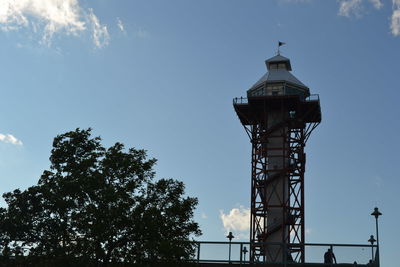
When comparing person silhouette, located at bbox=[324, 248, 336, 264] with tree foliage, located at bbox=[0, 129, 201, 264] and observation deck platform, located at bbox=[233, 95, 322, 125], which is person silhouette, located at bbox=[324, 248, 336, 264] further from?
observation deck platform, located at bbox=[233, 95, 322, 125]

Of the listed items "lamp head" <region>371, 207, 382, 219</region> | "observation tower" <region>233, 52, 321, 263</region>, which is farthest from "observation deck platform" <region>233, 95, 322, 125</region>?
"lamp head" <region>371, 207, 382, 219</region>

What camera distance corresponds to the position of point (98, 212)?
103 ft

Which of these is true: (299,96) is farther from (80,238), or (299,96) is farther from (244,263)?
(80,238)

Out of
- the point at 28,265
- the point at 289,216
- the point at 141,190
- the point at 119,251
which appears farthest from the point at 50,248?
the point at 289,216

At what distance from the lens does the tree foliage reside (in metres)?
31.2

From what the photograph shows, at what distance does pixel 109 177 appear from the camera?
110ft

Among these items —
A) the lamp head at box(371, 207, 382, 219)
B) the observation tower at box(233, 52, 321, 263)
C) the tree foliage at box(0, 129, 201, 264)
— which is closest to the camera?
the tree foliage at box(0, 129, 201, 264)

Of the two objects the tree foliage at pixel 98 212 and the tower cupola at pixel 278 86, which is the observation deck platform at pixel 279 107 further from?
the tree foliage at pixel 98 212

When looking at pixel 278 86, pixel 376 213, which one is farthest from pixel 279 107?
pixel 376 213

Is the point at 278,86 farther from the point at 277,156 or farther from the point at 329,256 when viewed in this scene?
the point at 329,256

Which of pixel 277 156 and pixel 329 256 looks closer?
pixel 329 256

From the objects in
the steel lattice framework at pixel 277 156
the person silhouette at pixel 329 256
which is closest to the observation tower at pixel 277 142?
the steel lattice framework at pixel 277 156

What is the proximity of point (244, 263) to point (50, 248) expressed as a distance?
1184 centimetres

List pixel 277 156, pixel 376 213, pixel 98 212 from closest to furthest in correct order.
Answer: pixel 98 212
pixel 376 213
pixel 277 156
